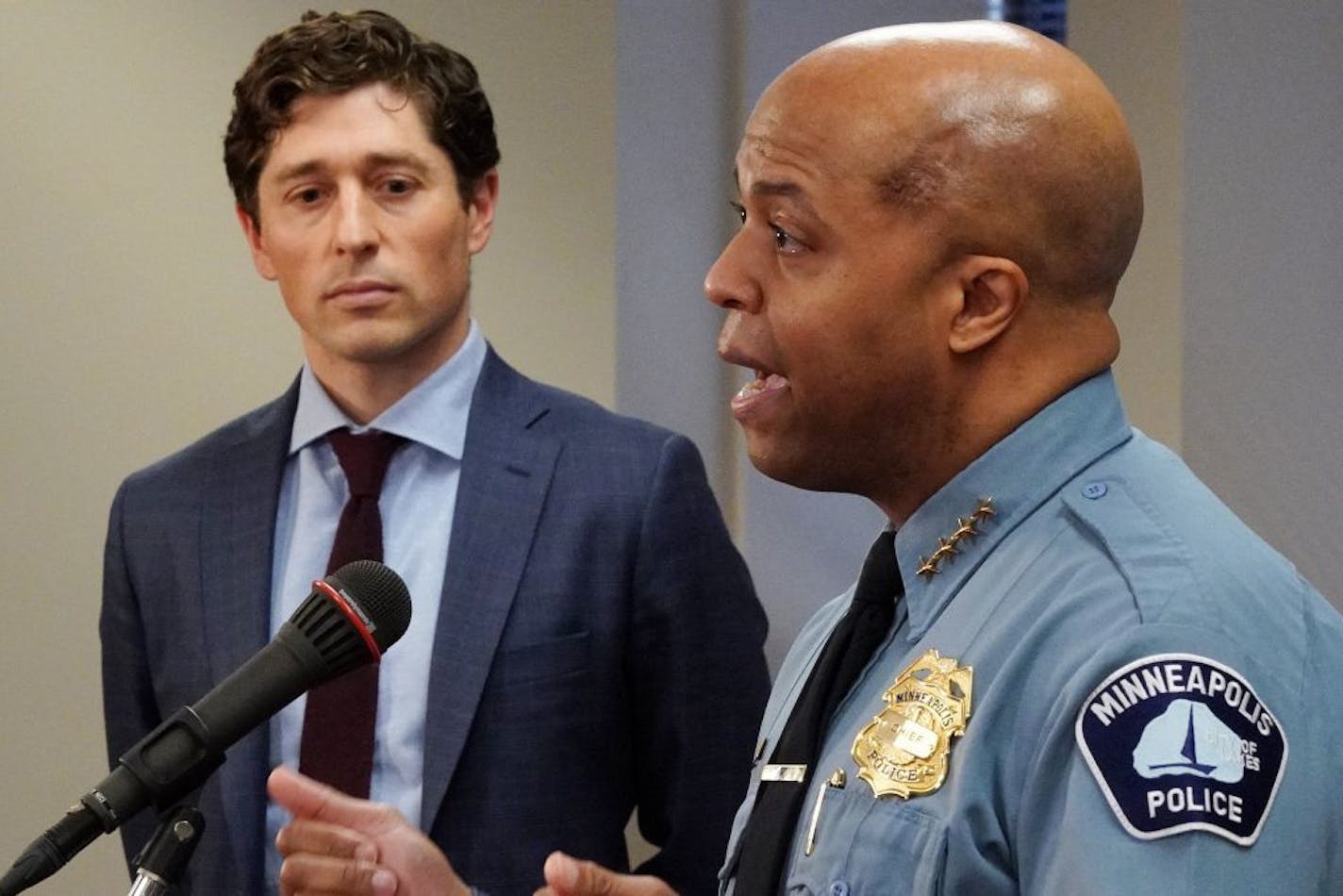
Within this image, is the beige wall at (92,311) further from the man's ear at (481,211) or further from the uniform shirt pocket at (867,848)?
the uniform shirt pocket at (867,848)

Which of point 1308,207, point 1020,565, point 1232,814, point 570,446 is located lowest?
point 1232,814

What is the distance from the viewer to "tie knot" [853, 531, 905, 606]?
139 centimetres

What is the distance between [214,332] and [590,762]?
3.49 feet

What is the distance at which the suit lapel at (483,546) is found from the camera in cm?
198

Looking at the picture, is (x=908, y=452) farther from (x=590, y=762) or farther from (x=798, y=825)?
(x=590, y=762)

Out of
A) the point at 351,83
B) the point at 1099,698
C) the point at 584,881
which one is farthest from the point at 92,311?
the point at 1099,698

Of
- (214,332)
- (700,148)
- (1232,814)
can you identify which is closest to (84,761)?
(214,332)

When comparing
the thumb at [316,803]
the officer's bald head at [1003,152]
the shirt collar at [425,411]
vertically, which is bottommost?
the thumb at [316,803]

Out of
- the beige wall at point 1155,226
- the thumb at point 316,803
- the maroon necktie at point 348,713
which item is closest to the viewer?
the thumb at point 316,803

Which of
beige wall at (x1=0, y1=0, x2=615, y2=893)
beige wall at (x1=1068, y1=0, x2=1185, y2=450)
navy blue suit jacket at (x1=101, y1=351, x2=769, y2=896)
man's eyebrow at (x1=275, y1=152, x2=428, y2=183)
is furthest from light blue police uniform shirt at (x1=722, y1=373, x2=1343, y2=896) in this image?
beige wall at (x1=0, y1=0, x2=615, y2=893)

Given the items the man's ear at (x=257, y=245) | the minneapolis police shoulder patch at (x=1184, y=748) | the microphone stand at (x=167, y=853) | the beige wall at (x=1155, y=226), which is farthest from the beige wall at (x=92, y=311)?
the minneapolis police shoulder patch at (x=1184, y=748)

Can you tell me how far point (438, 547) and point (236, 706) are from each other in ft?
2.53

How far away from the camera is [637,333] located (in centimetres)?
301

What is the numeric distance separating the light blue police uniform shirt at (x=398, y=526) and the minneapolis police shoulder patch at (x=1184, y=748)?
107 centimetres
